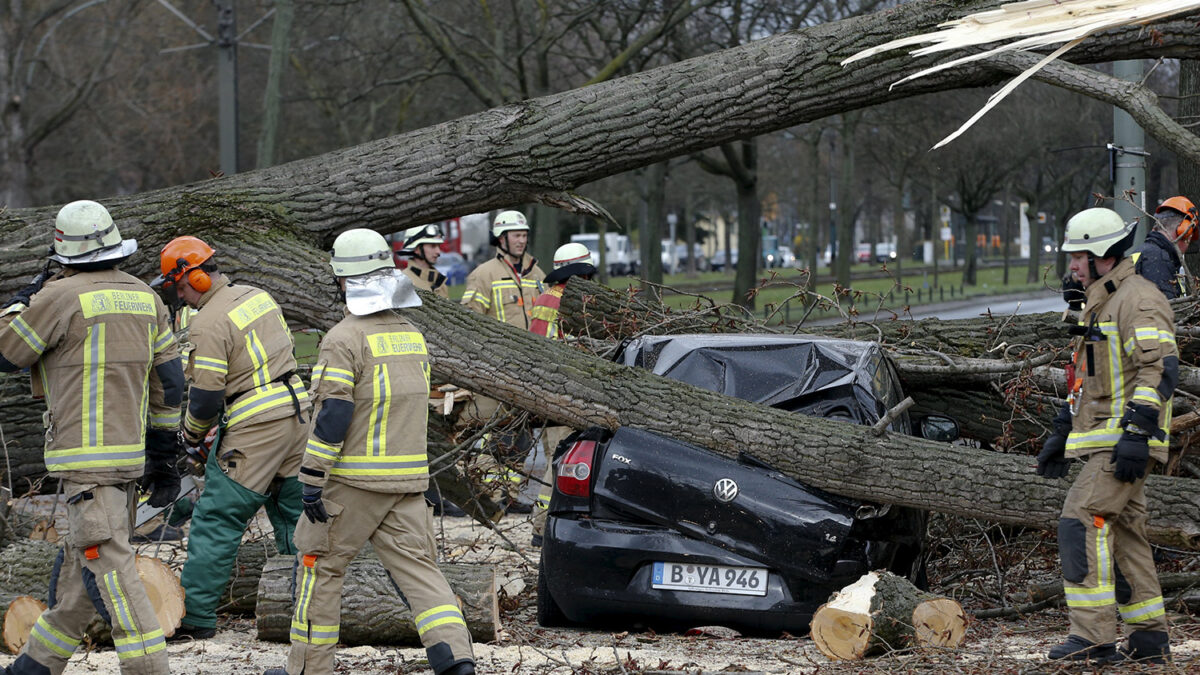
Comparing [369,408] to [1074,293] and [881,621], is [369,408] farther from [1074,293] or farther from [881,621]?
[1074,293]

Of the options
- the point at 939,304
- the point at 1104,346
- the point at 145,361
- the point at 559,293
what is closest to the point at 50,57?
the point at 939,304

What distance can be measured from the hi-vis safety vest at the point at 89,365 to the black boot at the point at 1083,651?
357cm

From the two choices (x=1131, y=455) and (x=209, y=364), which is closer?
(x=1131, y=455)

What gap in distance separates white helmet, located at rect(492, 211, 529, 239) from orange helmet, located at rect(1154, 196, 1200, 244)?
4.43 meters

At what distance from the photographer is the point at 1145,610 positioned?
491 centimetres

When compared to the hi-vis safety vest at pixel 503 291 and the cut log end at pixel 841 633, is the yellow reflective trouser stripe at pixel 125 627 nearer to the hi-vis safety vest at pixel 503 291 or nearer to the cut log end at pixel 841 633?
the cut log end at pixel 841 633

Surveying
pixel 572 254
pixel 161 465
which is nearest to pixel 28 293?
pixel 161 465

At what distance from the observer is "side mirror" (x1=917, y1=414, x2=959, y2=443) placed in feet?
20.1

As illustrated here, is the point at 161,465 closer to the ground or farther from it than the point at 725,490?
farther from it

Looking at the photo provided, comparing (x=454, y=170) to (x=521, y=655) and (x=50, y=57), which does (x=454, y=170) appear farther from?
(x=50, y=57)

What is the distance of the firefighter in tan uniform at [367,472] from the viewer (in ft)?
15.4

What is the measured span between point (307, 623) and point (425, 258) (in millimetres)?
5139

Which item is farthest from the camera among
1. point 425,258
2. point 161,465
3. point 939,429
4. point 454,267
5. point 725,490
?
point 454,267

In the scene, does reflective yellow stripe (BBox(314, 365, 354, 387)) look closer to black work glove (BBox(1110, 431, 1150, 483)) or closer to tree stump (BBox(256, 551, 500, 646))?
tree stump (BBox(256, 551, 500, 646))
